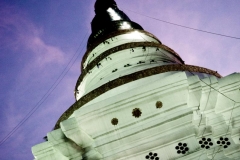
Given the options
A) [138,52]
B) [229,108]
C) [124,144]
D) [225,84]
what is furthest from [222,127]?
[138,52]

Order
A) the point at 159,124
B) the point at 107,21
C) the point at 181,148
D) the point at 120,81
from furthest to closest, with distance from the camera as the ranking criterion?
the point at 107,21 < the point at 120,81 < the point at 159,124 < the point at 181,148

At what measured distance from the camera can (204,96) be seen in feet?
17.9

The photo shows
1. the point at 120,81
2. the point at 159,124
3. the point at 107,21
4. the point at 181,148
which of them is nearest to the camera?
the point at 181,148

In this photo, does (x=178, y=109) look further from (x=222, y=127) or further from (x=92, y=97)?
(x=92, y=97)

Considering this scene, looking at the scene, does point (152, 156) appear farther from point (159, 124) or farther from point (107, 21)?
point (107, 21)

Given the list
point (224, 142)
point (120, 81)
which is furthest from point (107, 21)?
point (224, 142)

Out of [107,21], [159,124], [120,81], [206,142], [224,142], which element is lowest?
[224,142]

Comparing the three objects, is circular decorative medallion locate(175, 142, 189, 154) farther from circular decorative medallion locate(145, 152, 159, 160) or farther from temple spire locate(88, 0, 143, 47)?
temple spire locate(88, 0, 143, 47)

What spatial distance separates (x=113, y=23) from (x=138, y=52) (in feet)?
11.6

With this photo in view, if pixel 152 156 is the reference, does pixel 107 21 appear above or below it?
above

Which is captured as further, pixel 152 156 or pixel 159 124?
pixel 159 124

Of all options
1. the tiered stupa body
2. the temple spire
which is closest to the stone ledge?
the tiered stupa body

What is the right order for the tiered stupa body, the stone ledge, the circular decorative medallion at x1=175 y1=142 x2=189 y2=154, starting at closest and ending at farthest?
the circular decorative medallion at x1=175 y1=142 x2=189 y2=154
the tiered stupa body
the stone ledge

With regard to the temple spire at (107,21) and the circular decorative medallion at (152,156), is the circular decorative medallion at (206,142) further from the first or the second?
the temple spire at (107,21)
